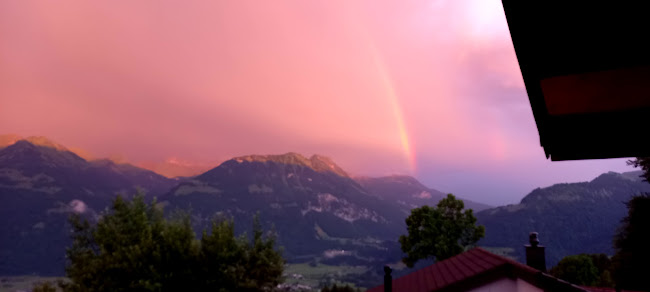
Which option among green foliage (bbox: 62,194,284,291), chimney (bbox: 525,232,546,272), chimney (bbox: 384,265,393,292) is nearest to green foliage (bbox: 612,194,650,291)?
chimney (bbox: 525,232,546,272)

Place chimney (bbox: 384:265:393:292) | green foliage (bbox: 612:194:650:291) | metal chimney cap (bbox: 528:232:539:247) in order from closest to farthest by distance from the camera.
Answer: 1. chimney (bbox: 384:265:393:292)
2. metal chimney cap (bbox: 528:232:539:247)
3. green foliage (bbox: 612:194:650:291)

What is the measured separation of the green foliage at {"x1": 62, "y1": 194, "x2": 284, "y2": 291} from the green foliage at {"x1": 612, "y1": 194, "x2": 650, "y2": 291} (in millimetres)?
24821

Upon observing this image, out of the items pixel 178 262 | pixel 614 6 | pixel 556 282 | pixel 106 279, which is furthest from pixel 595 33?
pixel 106 279

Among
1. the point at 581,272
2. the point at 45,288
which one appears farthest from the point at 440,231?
the point at 45,288

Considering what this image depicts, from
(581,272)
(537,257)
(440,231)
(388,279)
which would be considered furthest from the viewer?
(581,272)

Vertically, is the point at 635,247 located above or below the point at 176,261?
above

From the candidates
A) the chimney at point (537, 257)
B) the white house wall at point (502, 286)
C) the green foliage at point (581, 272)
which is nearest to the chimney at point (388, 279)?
the white house wall at point (502, 286)

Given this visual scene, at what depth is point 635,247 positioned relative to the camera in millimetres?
27031

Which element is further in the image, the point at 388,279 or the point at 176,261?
the point at 176,261

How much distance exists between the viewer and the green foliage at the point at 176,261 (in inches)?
1000

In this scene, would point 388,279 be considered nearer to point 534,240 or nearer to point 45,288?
point 534,240

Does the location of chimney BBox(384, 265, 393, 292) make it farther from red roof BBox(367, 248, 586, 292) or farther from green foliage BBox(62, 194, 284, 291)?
green foliage BBox(62, 194, 284, 291)

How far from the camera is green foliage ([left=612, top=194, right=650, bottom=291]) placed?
2619cm

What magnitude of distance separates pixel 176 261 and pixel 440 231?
3192 centimetres
